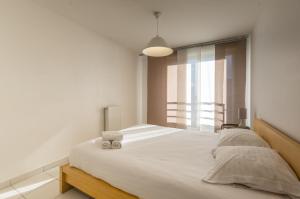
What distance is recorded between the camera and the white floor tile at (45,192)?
2.09 m

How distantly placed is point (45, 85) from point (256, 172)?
2.94m

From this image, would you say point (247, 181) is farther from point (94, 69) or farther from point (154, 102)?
point (154, 102)

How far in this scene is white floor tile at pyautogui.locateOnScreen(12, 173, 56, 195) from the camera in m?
2.24

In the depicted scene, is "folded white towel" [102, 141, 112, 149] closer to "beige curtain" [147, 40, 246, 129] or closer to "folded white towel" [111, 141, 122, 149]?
"folded white towel" [111, 141, 122, 149]

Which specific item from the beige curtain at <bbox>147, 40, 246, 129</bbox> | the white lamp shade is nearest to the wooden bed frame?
the white lamp shade

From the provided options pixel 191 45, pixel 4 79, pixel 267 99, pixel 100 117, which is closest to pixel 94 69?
pixel 100 117

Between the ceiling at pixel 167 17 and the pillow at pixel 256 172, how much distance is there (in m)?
2.06

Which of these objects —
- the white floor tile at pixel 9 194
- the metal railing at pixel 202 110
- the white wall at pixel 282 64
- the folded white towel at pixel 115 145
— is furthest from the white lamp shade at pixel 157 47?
the white floor tile at pixel 9 194

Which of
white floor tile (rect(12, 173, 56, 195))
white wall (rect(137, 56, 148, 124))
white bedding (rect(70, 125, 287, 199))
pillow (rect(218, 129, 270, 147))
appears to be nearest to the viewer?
white bedding (rect(70, 125, 287, 199))

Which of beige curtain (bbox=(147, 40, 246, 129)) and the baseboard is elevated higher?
beige curtain (bbox=(147, 40, 246, 129))

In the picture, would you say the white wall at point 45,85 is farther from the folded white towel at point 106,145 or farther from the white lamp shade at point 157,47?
the white lamp shade at point 157,47

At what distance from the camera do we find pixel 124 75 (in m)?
4.64

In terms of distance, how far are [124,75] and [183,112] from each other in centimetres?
180

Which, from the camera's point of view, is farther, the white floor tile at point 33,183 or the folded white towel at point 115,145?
the white floor tile at point 33,183
